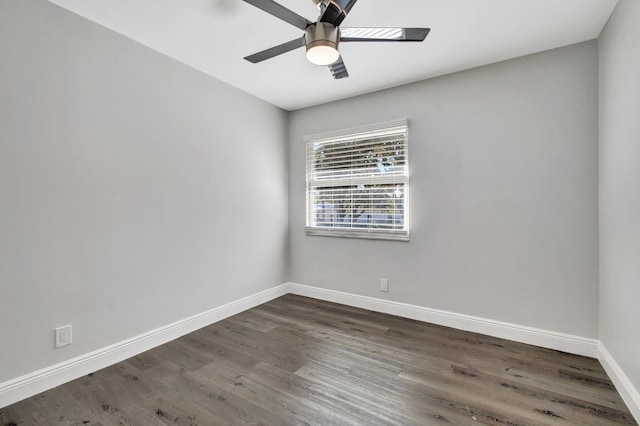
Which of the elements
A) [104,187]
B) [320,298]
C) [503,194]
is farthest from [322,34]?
[320,298]

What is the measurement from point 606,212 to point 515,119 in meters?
0.97

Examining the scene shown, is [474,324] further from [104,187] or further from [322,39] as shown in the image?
[104,187]

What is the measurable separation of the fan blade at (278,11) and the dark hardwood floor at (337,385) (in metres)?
2.16

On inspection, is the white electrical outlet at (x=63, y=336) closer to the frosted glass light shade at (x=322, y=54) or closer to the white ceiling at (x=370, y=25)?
the white ceiling at (x=370, y=25)

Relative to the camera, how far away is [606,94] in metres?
2.06

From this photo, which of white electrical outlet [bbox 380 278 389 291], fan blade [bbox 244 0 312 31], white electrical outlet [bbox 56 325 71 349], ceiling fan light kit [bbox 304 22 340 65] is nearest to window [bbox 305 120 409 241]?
white electrical outlet [bbox 380 278 389 291]

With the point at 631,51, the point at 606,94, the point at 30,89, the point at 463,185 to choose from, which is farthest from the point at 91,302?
the point at 606,94

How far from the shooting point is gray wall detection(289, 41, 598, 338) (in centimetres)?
228

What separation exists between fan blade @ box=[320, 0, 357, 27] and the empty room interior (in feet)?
0.06

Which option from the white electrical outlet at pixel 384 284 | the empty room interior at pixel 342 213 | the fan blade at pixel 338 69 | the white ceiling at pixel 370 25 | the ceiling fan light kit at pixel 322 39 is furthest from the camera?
the white electrical outlet at pixel 384 284

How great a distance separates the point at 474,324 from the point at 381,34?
253cm

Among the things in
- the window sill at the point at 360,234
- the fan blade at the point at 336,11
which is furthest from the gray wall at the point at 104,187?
the fan blade at the point at 336,11

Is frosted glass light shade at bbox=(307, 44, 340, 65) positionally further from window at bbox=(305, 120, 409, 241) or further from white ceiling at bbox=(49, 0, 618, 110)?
window at bbox=(305, 120, 409, 241)

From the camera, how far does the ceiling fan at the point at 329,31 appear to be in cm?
150
